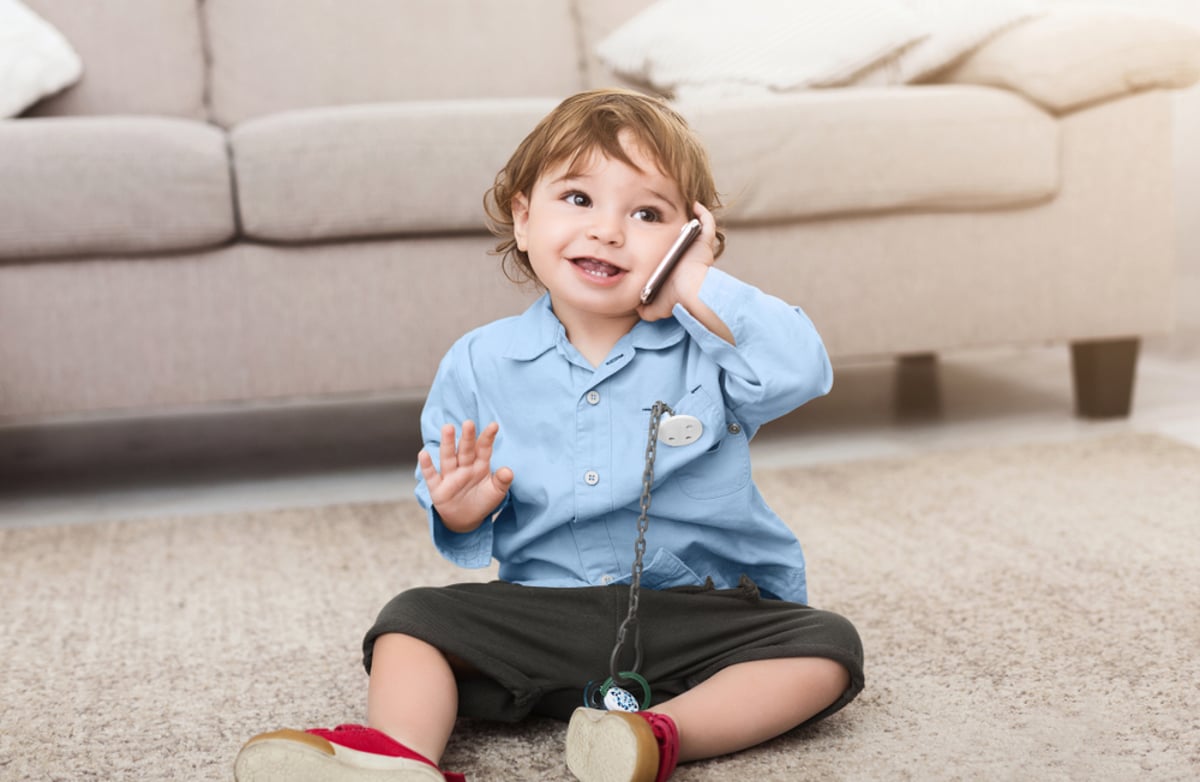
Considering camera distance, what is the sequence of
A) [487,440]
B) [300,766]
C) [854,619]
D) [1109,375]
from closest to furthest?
1. [300,766]
2. [487,440]
3. [854,619]
4. [1109,375]

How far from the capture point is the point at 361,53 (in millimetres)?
2250

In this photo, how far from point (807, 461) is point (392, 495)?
583 millimetres

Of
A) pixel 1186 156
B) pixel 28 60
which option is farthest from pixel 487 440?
pixel 1186 156

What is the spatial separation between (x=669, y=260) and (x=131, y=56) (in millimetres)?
1650

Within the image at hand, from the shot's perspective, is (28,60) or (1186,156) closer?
(28,60)

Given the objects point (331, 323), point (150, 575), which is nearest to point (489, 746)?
point (150, 575)

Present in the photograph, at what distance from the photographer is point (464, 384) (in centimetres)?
96

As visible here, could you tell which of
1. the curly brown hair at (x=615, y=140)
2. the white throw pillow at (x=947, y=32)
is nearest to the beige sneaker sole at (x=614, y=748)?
the curly brown hair at (x=615, y=140)

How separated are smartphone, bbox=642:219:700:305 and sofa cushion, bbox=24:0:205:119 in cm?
161

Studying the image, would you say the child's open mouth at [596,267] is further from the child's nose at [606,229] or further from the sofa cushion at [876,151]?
the sofa cushion at [876,151]

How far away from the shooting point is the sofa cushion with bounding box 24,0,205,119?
85.3 inches

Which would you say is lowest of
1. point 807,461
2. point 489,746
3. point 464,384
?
point 807,461

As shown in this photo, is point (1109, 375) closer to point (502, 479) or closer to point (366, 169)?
point (366, 169)

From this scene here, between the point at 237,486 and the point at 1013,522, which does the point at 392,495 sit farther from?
the point at 1013,522
